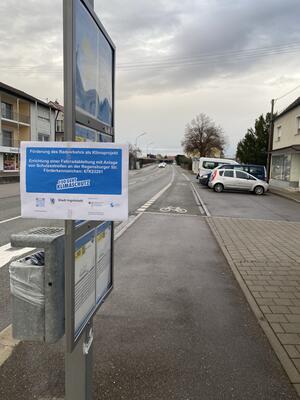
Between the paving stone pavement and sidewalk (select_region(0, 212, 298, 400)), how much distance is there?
0.78 ft

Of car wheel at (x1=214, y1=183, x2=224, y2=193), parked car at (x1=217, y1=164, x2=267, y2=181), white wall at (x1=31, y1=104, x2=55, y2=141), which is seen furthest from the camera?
white wall at (x1=31, y1=104, x2=55, y2=141)

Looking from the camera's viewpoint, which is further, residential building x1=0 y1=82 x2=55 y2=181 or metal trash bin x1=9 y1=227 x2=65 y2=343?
residential building x1=0 y1=82 x2=55 y2=181

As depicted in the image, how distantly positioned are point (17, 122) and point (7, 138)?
223 cm

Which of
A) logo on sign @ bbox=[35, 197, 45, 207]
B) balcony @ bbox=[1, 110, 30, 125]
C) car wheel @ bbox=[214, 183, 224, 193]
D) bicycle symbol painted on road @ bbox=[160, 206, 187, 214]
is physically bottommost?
bicycle symbol painted on road @ bbox=[160, 206, 187, 214]

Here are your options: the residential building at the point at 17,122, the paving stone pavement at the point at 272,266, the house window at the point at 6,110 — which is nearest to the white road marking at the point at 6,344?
the paving stone pavement at the point at 272,266

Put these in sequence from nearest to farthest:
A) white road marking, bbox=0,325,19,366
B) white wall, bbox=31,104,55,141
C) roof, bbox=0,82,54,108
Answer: white road marking, bbox=0,325,19,366 → roof, bbox=0,82,54,108 → white wall, bbox=31,104,55,141

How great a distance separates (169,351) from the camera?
3344 millimetres

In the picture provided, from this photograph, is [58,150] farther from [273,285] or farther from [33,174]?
[273,285]

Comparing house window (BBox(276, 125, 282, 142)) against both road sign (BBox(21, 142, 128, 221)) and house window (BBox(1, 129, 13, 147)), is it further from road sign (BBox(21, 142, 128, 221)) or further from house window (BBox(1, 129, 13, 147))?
road sign (BBox(21, 142, 128, 221))

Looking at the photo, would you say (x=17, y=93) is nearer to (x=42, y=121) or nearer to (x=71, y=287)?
(x=42, y=121)

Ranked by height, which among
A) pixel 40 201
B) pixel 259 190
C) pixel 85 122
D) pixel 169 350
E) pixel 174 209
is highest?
pixel 85 122

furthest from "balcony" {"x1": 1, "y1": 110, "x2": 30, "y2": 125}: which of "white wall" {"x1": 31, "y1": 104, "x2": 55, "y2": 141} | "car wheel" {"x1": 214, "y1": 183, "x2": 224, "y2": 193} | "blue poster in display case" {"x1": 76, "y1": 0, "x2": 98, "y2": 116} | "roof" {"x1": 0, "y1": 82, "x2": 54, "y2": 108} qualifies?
"blue poster in display case" {"x1": 76, "y1": 0, "x2": 98, "y2": 116}

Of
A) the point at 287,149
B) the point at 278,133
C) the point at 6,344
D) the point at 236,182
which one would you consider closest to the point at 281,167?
the point at 278,133

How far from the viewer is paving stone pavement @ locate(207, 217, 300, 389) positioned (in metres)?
3.96
